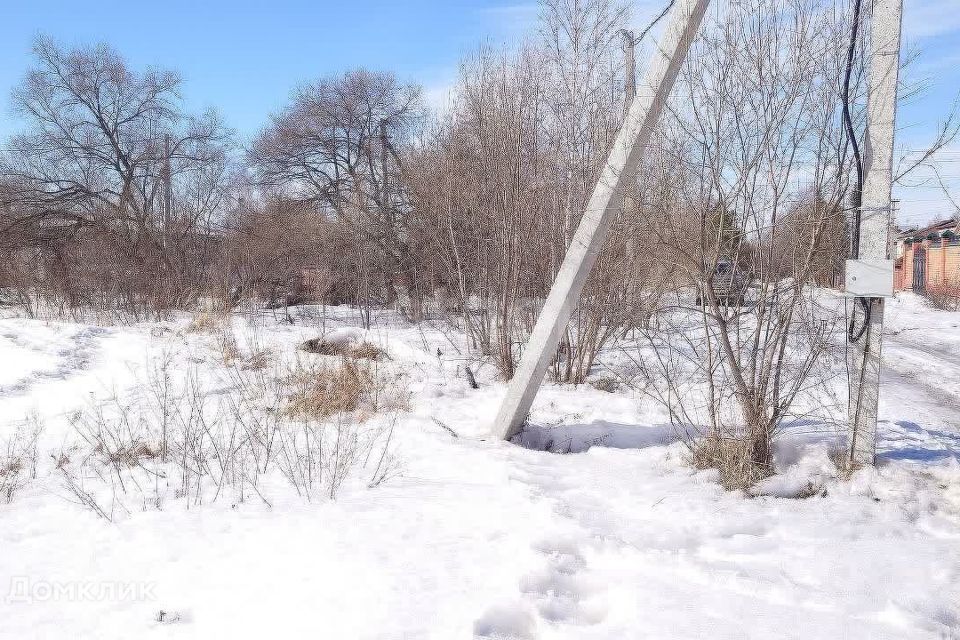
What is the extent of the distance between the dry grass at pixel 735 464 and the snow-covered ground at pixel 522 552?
0.11m

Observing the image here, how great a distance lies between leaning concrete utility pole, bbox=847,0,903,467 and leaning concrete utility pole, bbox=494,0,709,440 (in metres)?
1.10

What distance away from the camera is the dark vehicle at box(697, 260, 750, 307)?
13.5 feet

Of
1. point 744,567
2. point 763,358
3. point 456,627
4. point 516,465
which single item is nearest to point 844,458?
point 763,358

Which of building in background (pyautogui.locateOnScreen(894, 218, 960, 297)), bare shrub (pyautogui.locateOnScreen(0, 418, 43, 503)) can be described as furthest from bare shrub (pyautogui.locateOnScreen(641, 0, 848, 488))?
building in background (pyautogui.locateOnScreen(894, 218, 960, 297))

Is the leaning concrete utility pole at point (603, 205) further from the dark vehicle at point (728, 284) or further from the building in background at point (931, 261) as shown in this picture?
the building in background at point (931, 261)

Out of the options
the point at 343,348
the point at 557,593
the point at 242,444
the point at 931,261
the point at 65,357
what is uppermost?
the point at 931,261

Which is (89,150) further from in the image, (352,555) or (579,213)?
(352,555)

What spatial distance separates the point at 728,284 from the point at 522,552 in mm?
2320

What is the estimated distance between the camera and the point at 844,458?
156 inches

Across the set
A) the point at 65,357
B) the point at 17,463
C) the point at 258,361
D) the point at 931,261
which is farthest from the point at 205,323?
the point at 931,261

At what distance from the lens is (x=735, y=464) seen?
3.98 metres

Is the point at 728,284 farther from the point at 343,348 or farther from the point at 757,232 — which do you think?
the point at 343,348

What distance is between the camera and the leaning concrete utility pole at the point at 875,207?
12.0 ft

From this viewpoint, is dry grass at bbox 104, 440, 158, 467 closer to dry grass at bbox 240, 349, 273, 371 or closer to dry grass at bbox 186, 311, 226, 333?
dry grass at bbox 240, 349, 273, 371
